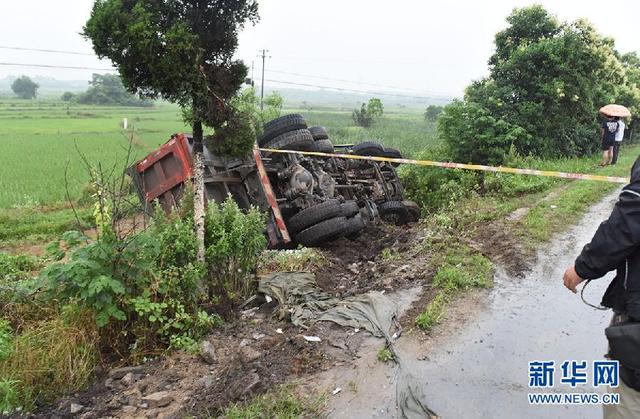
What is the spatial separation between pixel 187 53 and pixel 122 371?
2.72 meters

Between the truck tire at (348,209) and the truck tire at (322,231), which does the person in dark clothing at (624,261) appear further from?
the truck tire at (348,209)

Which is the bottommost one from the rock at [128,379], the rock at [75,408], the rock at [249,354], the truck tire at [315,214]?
the rock at [75,408]

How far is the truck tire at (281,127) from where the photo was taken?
8.22m

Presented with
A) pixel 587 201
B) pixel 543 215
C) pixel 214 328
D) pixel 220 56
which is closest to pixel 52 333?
pixel 214 328

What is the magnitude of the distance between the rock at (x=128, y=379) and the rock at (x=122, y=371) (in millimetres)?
52

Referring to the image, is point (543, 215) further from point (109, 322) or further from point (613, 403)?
point (109, 322)

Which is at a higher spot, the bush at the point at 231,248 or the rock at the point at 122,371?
the bush at the point at 231,248

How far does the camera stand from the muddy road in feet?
11.4

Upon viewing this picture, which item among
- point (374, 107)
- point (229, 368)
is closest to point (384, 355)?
point (229, 368)

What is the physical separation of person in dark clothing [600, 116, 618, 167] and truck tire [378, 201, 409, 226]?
20.1 feet

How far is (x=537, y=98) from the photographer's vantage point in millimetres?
14555

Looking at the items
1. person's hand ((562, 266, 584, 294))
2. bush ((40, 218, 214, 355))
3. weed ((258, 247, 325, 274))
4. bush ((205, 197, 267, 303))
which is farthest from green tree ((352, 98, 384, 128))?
person's hand ((562, 266, 584, 294))

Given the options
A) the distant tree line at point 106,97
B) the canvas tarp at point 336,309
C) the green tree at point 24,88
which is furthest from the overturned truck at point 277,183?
the green tree at point 24,88

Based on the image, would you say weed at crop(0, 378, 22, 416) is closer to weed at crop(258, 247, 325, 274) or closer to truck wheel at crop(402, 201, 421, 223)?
weed at crop(258, 247, 325, 274)
